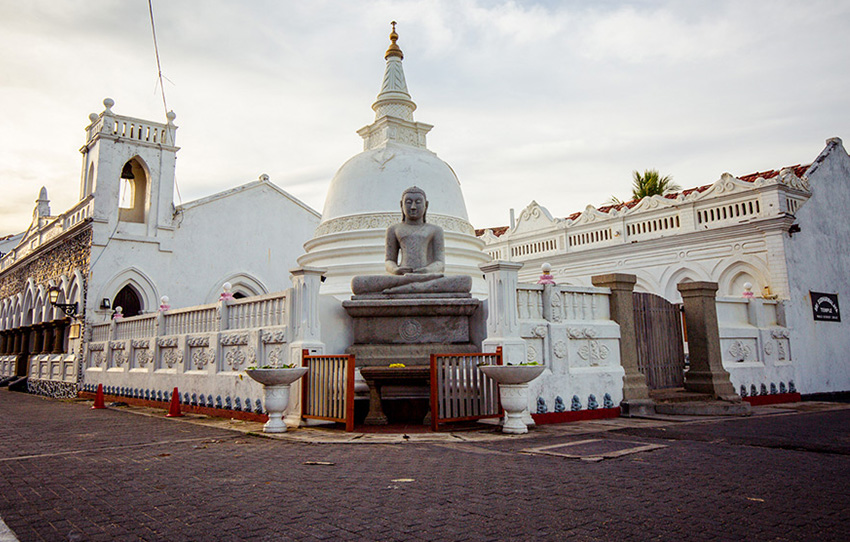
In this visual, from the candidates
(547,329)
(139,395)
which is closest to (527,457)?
(547,329)

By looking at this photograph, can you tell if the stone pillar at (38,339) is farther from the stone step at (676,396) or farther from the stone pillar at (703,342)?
the stone pillar at (703,342)

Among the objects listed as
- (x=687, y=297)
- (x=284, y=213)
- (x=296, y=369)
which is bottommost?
(x=296, y=369)

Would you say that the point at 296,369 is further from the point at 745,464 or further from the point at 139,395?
the point at 139,395

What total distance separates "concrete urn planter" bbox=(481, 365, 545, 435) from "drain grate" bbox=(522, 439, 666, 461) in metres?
0.97

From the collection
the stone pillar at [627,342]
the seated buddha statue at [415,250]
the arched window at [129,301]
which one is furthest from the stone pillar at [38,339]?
the stone pillar at [627,342]

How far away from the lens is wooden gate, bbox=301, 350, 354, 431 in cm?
809

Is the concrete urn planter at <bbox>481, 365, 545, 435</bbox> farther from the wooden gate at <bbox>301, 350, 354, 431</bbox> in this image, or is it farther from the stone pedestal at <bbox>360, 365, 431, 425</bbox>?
the wooden gate at <bbox>301, 350, 354, 431</bbox>

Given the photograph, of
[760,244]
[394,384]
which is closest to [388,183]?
[394,384]

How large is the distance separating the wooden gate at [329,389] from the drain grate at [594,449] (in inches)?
104

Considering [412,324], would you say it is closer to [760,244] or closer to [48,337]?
[760,244]

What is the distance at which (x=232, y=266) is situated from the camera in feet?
74.7

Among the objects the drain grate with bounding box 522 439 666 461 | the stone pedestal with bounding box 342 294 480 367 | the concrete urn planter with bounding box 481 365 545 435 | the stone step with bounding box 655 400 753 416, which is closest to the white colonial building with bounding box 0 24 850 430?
the stone pedestal with bounding box 342 294 480 367

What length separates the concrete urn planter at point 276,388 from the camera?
821 centimetres

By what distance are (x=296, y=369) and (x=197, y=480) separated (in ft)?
10.7
